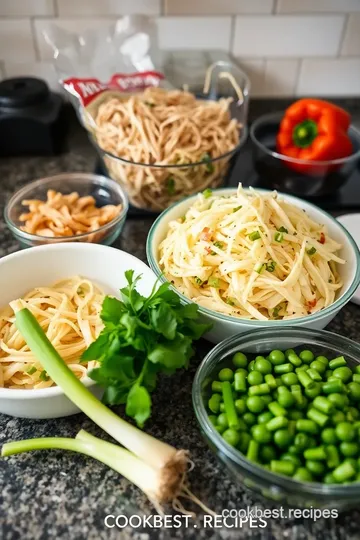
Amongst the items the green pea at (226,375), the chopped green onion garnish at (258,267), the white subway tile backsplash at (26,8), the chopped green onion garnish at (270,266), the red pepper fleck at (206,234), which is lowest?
the green pea at (226,375)

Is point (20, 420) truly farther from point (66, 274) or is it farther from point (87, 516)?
point (66, 274)

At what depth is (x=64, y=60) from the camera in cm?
160

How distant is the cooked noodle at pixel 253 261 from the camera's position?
107cm

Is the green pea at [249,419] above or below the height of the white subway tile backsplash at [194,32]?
below

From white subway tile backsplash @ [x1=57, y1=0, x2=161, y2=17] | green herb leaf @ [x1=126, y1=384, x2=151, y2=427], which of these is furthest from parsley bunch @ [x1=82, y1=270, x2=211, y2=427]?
white subway tile backsplash @ [x1=57, y1=0, x2=161, y2=17]

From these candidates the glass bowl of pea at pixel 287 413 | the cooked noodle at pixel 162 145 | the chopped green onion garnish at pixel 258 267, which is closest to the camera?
the glass bowl of pea at pixel 287 413

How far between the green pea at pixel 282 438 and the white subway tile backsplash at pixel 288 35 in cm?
138

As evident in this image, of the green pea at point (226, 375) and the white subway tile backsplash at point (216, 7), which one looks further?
the white subway tile backsplash at point (216, 7)

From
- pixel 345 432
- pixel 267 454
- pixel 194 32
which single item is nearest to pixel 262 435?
pixel 267 454

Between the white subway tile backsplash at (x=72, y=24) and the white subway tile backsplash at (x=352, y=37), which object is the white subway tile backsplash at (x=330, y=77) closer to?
the white subway tile backsplash at (x=352, y=37)

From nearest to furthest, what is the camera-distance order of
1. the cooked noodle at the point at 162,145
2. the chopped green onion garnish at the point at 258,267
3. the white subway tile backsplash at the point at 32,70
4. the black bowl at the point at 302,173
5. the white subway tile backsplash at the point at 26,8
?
the chopped green onion garnish at the point at 258,267
the cooked noodle at the point at 162,145
the black bowl at the point at 302,173
the white subway tile backsplash at the point at 26,8
the white subway tile backsplash at the point at 32,70

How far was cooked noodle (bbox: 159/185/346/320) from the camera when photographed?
107cm

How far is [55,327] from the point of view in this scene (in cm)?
107

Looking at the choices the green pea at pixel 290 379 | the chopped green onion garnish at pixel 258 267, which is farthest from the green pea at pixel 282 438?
the chopped green onion garnish at pixel 258 267
